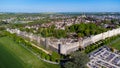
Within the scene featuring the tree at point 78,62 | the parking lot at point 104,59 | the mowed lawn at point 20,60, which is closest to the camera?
the tree at point 78,62

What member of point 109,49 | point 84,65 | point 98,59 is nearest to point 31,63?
point 84,65

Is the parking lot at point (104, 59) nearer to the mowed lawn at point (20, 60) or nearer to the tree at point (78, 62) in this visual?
the tree at point (78, 62)

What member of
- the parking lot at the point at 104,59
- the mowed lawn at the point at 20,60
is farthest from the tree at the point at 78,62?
the mowed lawn at the point at 20,60

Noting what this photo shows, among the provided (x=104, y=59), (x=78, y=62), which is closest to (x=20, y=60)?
(x=78, y=62)

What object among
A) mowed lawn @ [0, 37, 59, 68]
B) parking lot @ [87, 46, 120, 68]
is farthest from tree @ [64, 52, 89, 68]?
mowed lawn @ [0, 37, 59, 68]

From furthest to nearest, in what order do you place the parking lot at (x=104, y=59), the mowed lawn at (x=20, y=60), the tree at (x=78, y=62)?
the parking lot at (x=104, y=59)
the mowed lawn at (x=20, y=60)
the tree at (x=78, y=62)

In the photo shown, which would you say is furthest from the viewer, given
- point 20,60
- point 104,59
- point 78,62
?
point 104,59

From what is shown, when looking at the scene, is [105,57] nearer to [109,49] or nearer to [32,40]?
[109,49]

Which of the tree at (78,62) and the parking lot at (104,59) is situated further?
the parking lot at (104,59)

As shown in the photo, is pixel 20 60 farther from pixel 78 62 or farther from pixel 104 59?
pixel 104 59

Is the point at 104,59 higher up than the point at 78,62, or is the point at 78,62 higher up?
the point at 78,62

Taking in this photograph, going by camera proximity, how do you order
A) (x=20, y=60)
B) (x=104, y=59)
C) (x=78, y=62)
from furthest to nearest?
1. (x=104, y=59)
2. (x=20, y=60)
3. (x=78, y=62)
